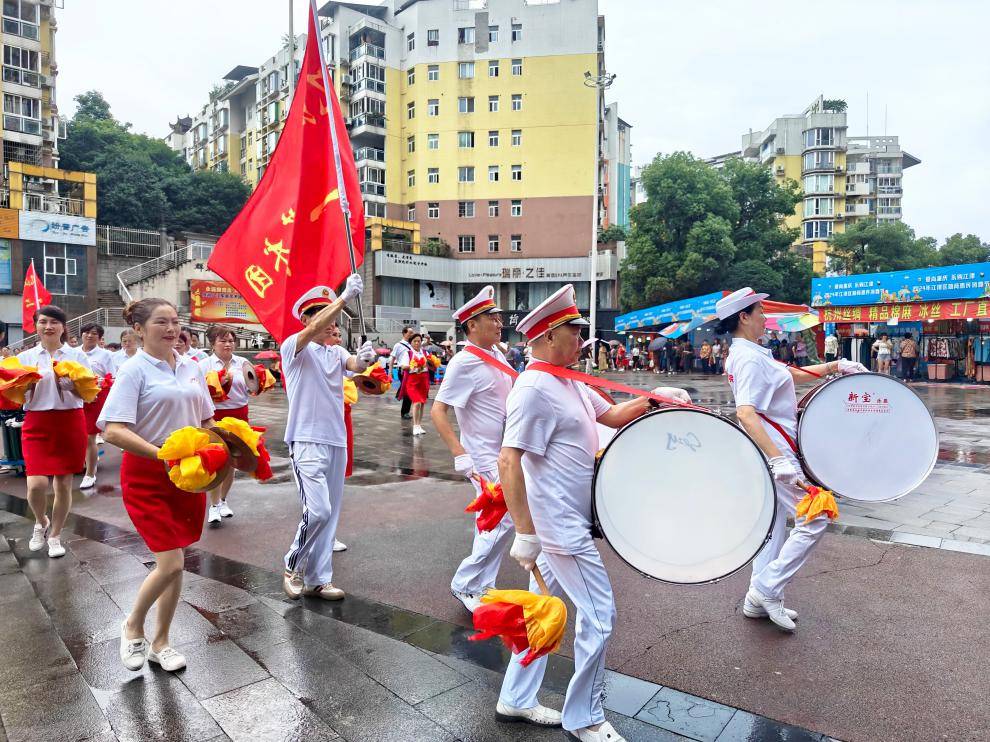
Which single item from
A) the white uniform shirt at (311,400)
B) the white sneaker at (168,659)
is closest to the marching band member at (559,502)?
the white sneaker at (168,659)

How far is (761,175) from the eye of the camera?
4047cm

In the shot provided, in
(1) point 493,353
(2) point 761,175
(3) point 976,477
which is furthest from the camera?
(2) point 761,175

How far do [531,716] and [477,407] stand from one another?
1903 mm

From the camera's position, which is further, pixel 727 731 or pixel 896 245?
pixel 896 245

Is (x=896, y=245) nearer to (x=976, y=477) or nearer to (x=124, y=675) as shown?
(x=976, y=477)

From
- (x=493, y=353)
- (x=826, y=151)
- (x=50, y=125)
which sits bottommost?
(x=493, y=353)

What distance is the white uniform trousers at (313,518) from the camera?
4402 millimetres

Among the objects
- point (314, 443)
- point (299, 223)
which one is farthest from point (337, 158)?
point (314, 443)

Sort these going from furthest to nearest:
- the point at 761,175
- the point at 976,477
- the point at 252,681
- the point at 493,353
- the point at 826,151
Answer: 1. the point at 826,151
2. the point at 761,175
3. the point at 976,477
4. the point at 493,353
5. the point at 252,681

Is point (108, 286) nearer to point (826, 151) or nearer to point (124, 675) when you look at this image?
point (124, 675)

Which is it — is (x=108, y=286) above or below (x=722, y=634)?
above

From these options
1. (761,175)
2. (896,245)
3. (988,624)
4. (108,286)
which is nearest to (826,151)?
(896,245)

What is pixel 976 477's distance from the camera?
8.16m

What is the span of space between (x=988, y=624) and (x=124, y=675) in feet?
15.4
